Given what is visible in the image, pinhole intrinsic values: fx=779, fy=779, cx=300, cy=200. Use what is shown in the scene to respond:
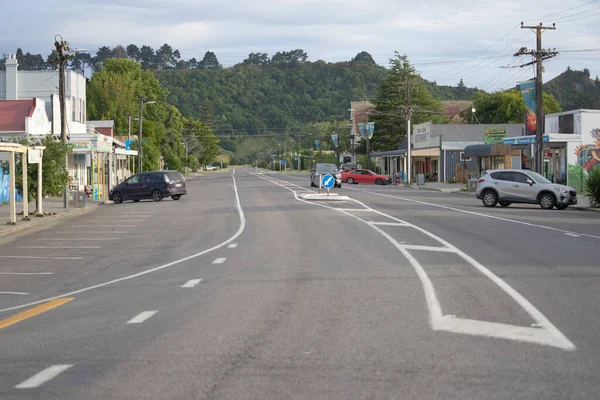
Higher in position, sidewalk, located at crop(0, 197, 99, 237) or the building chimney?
the building chimney

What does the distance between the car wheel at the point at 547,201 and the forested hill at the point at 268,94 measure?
146 meters

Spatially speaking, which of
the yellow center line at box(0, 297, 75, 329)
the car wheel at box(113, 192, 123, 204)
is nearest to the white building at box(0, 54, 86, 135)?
the car wheel at box(113, 192, 123, 204)

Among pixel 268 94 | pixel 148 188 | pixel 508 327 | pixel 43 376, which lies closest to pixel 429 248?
pixel 508 327

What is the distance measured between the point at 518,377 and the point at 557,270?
731 centimetres

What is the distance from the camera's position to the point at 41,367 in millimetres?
7266

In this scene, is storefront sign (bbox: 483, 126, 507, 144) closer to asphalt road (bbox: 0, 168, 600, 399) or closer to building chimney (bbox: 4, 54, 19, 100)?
building chimney (bbox: 4, 54, 19, 100)

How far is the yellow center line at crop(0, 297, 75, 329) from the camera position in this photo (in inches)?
403

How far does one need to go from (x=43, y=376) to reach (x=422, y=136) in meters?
76.0

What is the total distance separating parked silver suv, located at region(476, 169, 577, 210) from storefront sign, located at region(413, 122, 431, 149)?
142ft

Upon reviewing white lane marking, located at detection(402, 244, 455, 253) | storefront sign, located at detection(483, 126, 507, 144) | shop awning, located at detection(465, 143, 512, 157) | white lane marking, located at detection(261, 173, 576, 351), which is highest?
storefront sign, located at detection(483, 126, 507, 144)

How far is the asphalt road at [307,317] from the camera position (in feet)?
21.4

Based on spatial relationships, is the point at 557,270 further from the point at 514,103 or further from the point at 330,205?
the point at 514,103

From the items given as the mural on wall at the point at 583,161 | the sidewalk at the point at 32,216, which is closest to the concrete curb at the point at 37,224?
the sidewalk at the point at 32,216

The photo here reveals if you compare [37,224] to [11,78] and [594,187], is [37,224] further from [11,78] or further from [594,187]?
[11,78]
